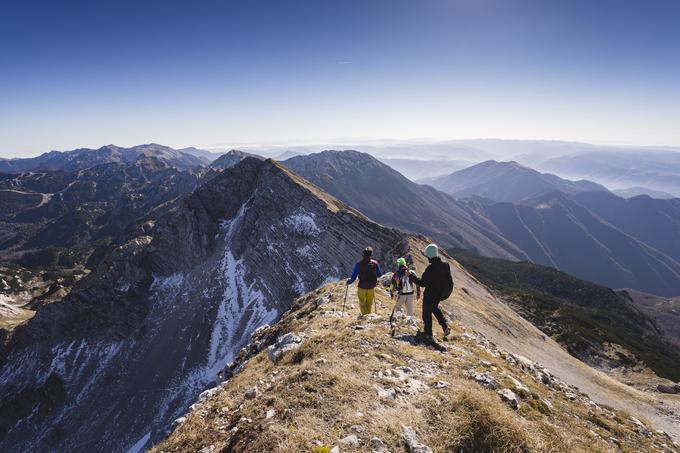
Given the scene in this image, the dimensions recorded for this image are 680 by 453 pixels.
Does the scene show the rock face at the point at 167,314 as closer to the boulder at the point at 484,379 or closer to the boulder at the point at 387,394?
the boulder at the point at 484,379

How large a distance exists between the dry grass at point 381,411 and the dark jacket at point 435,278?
89.5 inches

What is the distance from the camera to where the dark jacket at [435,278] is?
1435 centimetres

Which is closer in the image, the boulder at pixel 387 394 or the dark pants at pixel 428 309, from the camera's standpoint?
the boulder at pixel 387 394

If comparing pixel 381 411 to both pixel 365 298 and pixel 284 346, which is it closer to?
pixel 284 346

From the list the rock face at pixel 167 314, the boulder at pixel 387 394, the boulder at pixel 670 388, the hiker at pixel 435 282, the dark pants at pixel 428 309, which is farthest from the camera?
the rock face at pixel 167 314

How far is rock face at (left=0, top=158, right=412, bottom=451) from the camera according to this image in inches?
2662

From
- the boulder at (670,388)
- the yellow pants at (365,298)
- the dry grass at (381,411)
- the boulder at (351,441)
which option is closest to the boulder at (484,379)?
the dry grass at (381,411)

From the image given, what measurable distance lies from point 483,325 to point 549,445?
1563 inches

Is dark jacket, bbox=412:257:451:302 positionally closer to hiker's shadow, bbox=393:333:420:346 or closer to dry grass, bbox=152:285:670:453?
hiker's shadow, bbox=393:333:420:346

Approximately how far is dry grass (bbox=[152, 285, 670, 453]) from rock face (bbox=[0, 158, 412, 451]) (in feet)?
172

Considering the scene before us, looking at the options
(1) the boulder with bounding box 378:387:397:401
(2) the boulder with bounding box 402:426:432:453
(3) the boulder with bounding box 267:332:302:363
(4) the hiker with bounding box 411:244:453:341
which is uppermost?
(4) the hiker with bounding box 411:244:453:341

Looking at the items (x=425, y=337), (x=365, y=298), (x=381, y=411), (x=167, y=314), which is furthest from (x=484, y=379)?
(x=167, y=314)

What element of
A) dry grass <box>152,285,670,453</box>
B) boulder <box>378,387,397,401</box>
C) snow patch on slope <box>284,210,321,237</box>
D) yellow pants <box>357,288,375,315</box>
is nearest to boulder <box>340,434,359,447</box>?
dry grass <box>152,285,670,453</box>

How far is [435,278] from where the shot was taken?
47.4ft
